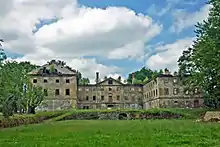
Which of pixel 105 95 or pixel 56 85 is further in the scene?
pixel 105 95

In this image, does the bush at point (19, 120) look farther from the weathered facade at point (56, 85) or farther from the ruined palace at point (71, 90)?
the ruined palace at point (71, 90)

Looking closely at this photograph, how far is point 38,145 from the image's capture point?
17188mm

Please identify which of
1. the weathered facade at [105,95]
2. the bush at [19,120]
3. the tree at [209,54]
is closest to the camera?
the bush at [19,120]

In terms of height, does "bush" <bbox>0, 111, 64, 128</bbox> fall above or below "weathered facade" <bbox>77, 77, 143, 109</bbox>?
below

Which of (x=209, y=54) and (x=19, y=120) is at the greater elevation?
(x=209, y=54)

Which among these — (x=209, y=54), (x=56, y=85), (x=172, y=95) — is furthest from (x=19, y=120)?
(x=172, y=95)

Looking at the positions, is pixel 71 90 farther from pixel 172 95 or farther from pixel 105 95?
pixel 172 95

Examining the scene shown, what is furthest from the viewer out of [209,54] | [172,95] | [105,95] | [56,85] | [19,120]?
[105,95]

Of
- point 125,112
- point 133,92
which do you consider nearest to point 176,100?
point 133,92

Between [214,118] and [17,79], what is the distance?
32.7 m

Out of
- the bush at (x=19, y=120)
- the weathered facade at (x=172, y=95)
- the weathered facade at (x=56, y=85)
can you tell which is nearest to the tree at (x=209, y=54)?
the bush at (x=19, y=120)

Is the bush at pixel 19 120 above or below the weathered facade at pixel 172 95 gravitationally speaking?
below

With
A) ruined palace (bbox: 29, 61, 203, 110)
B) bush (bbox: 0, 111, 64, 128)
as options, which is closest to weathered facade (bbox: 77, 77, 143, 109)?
ruined palace (bbox: 29, 61, 203, 110)

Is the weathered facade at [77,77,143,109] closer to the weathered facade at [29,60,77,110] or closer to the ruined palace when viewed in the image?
the ruined palace
